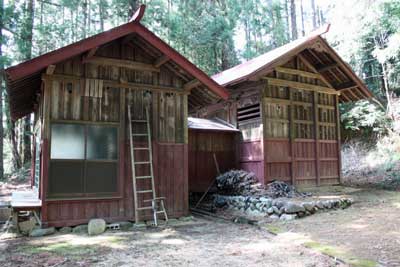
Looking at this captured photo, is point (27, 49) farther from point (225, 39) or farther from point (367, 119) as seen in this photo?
point (367, 119)

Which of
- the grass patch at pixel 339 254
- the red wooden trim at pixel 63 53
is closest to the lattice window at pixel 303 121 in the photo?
the grass patch at pixel 339 254

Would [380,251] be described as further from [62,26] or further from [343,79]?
[62,26]

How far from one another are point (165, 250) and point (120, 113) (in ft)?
12.9

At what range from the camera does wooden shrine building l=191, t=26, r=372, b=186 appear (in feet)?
37.9

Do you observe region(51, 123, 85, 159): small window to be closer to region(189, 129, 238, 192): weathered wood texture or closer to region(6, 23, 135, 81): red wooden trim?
region(6, 23, 135, 81): red wooden trim

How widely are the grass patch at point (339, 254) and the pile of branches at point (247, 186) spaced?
429 cm

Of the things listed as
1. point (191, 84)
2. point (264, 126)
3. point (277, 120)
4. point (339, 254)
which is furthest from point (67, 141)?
point (277, 120)

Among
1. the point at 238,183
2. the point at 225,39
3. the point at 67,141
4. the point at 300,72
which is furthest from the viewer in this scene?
the point at 225,39

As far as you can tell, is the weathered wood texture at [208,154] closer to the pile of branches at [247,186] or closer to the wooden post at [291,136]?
the pile of branches at [247,186]

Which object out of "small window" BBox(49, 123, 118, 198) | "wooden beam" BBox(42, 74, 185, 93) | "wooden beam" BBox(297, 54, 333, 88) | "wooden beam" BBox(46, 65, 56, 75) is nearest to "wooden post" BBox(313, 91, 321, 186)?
"wooden beam" BBox(297, 54, 333, 88)

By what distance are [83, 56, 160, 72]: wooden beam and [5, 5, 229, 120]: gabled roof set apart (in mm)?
690

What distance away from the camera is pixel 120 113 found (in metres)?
8.65

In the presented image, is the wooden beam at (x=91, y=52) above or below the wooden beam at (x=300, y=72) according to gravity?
below

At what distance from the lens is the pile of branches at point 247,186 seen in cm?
1068
